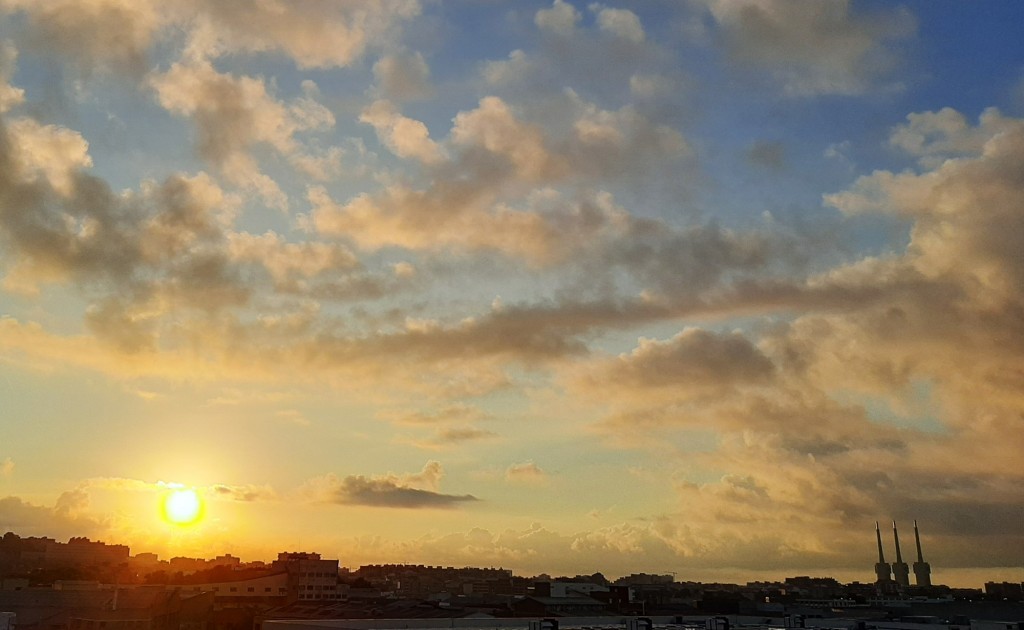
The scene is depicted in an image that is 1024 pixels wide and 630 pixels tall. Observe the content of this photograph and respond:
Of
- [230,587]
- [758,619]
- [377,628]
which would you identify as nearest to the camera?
[377,628]

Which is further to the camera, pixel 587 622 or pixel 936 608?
pixel 936 608

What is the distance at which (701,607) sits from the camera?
194m

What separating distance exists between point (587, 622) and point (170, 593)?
359ft

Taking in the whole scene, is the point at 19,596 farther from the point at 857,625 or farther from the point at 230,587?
the point at 857,625

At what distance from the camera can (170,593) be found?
16112cm

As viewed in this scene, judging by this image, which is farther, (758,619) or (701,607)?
(701,607)

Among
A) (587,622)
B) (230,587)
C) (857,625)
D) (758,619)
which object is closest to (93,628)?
(230,587)

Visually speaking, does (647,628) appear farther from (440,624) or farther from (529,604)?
(529,604)

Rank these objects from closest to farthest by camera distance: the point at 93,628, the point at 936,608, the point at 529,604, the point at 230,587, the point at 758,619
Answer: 1. the point at 758,619
2. the point at 93,628
3. the point at 529,604
4. the point at 936,608
5. the point at 230,587

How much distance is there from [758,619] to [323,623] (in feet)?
150

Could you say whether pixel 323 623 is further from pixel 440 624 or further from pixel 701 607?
pixel 701 607

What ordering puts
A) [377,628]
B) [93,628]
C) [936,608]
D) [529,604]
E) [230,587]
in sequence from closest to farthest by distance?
[377,628]
[93,628]
[529,604]
[936,608]
[230,587]

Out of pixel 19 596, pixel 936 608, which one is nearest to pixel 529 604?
pixel 936 608

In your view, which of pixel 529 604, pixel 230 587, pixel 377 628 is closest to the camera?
pixel 377 628
